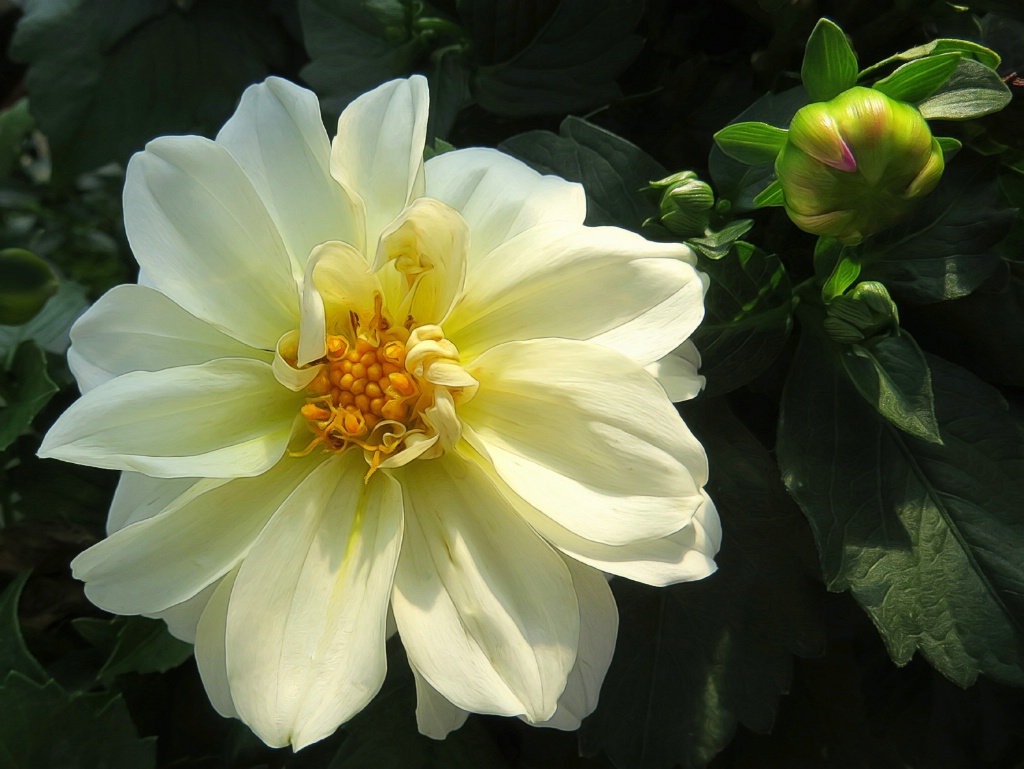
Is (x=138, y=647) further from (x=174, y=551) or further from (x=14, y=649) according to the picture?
(x=174, y=551)

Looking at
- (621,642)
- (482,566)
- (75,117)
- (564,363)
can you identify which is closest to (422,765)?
(621,642)

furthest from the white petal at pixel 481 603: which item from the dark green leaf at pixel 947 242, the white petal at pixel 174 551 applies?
the dark green leaf at pixel 947 242

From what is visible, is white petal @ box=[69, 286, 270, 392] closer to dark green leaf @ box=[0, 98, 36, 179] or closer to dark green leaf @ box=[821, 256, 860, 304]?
dark green leaf @ box=[821, 256, 860, 304]

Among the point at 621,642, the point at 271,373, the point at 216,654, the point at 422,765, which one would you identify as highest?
the point at 271,373

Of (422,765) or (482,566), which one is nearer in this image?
(482,566)

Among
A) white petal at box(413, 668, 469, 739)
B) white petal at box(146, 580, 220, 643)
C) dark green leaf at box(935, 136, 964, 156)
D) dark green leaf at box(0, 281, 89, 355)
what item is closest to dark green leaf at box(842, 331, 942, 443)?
dark green leaf at box(935, 136, 964, 156)

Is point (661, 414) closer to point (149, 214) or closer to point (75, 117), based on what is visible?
point (149, 214)
